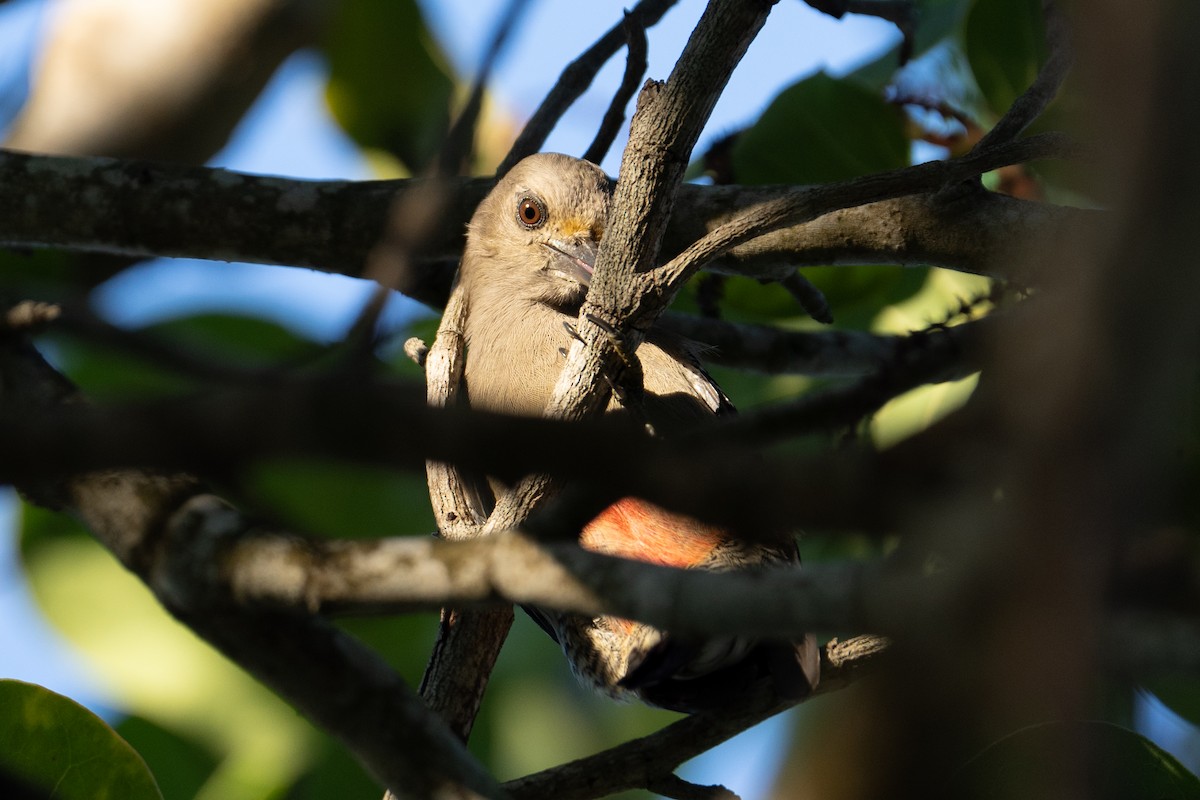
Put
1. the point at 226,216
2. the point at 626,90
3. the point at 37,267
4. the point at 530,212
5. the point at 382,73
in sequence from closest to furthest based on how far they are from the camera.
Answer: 1. the point at 626,90
2. the point at 226,216
3. the point at 530,212
4. the point at 37,267
5. the point at 382,73

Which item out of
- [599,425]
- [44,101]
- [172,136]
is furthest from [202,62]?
[599,425]

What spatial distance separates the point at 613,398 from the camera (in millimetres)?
3148

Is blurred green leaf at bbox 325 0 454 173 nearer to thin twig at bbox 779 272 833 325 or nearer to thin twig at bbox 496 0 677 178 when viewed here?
thin twig at bbox 496 0 677 178

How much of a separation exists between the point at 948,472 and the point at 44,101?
672 cm

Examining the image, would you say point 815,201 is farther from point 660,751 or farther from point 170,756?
point 170,756

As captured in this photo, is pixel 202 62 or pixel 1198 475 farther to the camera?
pixel 202 62

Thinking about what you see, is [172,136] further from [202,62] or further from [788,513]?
[788,513]

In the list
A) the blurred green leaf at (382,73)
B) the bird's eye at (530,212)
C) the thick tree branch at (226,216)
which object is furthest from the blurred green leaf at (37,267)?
the bird's eye at (530,212)

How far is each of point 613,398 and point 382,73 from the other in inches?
119

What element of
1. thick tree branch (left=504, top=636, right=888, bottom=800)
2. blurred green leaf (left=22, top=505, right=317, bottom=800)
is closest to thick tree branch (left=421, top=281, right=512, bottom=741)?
thick tree branch (left=504, top=636, right=888, bottom=800)

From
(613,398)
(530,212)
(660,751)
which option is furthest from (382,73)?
(660,751)

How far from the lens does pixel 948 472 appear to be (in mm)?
1170

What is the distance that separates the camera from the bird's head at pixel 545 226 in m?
4.20

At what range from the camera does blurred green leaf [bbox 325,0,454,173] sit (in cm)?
536
